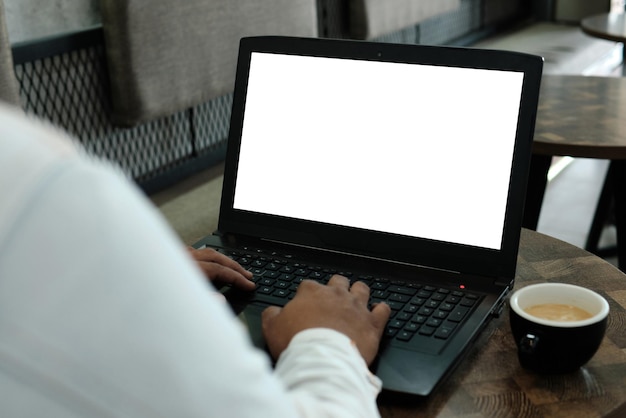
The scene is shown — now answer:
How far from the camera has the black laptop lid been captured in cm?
90

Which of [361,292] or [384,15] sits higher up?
[361,292]

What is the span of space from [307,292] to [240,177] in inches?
13.4

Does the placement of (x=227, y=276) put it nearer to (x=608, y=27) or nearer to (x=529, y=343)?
(x=529, y=343)

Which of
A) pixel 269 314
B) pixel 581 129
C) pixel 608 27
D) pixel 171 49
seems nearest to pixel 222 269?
pixel 269 314

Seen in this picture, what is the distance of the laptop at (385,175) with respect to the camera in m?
0.89

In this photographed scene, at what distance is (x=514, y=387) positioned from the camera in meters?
0.74

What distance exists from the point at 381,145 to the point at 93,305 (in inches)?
25.7

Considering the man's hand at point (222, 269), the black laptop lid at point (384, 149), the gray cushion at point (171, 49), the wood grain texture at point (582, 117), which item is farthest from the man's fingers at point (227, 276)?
the gray cushion at point (171, 49)

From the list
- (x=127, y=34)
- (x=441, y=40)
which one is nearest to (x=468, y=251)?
(x=127, y=34)

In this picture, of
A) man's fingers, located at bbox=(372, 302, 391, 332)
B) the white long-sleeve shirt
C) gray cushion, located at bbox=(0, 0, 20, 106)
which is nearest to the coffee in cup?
man's fingers, located at bbox=(372, 302, 391, 332)

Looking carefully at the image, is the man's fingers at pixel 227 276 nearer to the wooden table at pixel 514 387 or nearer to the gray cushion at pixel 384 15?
the wooden table at pixel 514 387

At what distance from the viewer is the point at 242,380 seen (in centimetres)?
39

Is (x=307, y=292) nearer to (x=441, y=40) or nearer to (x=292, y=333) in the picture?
(x=292, y=333)

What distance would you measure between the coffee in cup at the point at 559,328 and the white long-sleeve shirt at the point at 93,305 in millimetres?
416
